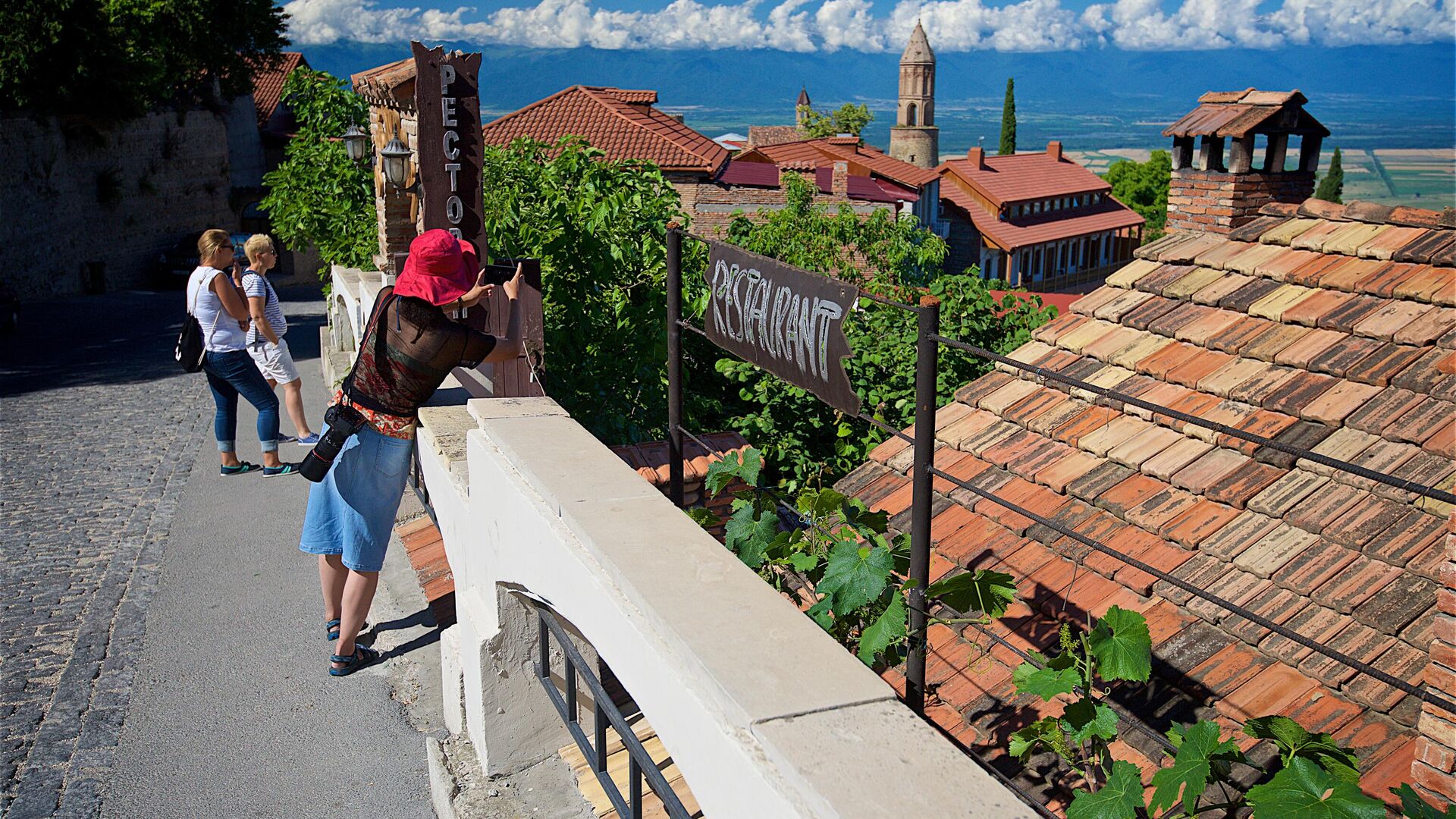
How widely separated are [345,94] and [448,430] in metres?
8.73

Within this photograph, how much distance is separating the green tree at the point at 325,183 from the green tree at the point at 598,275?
2896mm

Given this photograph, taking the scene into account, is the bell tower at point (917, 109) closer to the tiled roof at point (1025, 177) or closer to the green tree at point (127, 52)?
the tiled roof at point (1025, 177)

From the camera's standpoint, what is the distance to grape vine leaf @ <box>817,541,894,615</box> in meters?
2.46

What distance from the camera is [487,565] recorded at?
3.25 meters

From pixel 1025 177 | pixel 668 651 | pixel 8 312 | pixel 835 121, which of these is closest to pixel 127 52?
pixel 8 312

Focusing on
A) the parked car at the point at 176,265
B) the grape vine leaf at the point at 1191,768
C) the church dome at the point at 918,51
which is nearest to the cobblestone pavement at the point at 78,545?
the grape vine leaf at the point at 1191,768

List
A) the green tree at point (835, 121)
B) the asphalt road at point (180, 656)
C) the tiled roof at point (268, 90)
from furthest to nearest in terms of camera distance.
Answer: the green tree at point (835, 121), the tiled roof at point (268, 90), the asphalt road at point (180, 656)

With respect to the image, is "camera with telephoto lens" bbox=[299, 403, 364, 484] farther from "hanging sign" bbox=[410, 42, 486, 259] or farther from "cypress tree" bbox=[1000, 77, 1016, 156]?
"cypress tree" bbox=[1000, 77, 1016, 156]

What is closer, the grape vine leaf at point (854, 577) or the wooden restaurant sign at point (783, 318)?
the grape vine leaf at point (854, 577)

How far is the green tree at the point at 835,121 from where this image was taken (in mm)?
85750

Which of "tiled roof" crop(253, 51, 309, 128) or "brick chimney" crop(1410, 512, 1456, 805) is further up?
"tiled roof" crop(253, 51, 309, 128)

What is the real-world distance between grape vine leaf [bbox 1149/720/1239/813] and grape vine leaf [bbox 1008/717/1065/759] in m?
0.44

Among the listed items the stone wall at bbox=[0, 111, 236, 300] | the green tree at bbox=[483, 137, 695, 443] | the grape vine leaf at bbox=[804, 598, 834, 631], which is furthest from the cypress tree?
the grape vine leaf at bbox=[804, 598, 834, 631]

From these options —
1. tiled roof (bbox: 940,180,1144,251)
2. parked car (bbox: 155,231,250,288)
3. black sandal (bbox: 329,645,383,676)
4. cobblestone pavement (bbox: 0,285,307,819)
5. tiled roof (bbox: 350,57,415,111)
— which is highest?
tiled roof (bbox: 350,57,415,111)
